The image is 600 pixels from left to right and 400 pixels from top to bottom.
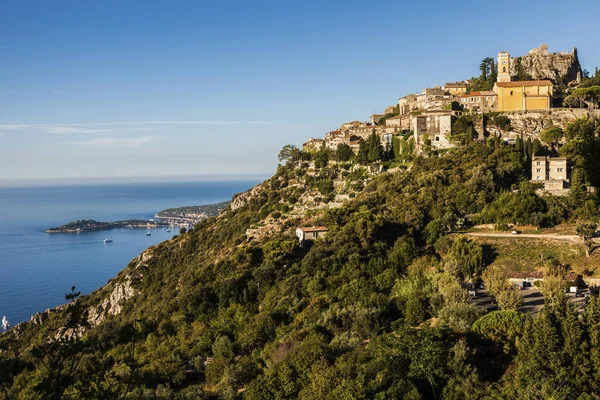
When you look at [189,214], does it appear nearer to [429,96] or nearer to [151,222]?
[151,222]

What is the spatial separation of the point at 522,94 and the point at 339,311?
30662 mm

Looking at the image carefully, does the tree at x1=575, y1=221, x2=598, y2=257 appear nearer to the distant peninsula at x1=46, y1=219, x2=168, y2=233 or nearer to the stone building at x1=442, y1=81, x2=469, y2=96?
the stone building at x1=442, y1=81, x2=469, y2=96

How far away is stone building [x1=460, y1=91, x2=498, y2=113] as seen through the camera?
4303 centimetres

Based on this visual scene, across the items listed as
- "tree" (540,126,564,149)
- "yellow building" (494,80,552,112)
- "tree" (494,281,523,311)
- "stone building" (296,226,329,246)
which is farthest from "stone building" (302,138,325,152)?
"tree" (494,281,523,311)

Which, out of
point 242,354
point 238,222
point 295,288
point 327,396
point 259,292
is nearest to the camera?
point 327,396

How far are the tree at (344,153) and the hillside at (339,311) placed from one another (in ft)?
3.67

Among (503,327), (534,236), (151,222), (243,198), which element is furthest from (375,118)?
(151,222)

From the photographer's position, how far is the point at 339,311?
2147 centimetres

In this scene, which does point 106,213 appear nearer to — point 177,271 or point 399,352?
point 177,271

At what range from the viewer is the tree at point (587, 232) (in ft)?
82.0

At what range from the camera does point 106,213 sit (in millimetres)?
157250

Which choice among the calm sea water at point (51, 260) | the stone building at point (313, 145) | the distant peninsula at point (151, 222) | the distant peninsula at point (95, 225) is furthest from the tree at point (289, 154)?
the distant peninsula at point (95, 225)

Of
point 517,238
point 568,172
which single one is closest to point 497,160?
point 568,172

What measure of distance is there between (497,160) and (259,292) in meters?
19.4
